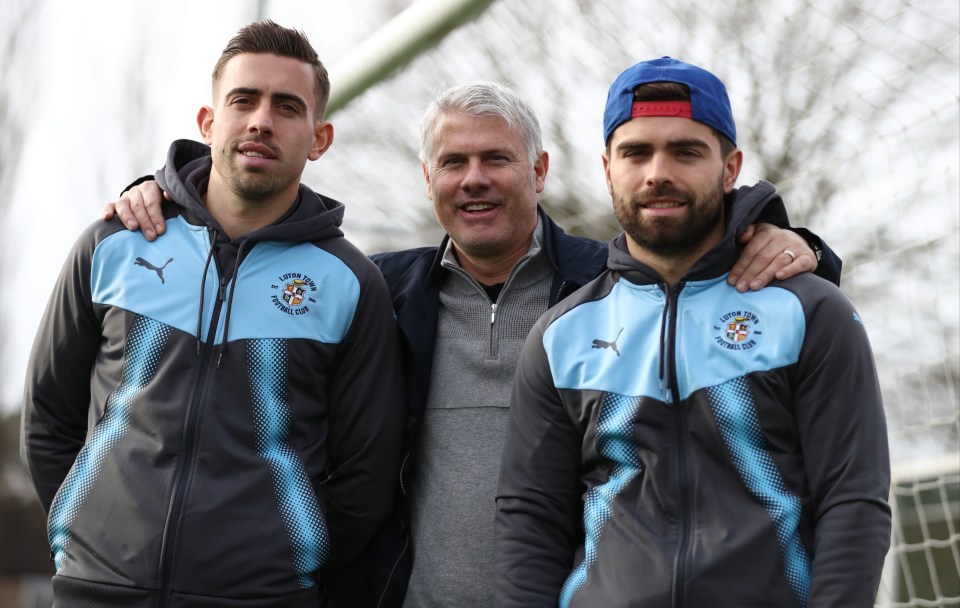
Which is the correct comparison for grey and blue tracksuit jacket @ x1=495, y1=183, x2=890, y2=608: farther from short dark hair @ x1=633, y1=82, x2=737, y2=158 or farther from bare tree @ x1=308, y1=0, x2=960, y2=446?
bare tree @ x1=308, y1=0, x2=960, y2=446

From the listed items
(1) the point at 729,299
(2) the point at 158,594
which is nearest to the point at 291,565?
(2) the point at 158,594

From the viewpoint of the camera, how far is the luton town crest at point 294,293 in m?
2.90

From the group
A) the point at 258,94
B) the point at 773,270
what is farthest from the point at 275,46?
the point at 773,270

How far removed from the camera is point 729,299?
258 centimetres

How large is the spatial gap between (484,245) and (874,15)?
2.06 metres

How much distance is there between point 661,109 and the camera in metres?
2.64

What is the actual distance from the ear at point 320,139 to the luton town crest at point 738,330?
122 cm

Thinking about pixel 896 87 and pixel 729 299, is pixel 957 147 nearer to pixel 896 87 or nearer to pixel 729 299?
pixel 896 87

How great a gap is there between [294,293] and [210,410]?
377 mm

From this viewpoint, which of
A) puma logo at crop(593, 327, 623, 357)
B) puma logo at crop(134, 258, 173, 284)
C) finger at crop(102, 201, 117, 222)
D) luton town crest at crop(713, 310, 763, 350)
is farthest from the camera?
finger at crop(102, 201, 117, 222)

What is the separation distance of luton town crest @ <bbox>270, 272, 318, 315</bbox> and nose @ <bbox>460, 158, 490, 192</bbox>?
1.64 ft

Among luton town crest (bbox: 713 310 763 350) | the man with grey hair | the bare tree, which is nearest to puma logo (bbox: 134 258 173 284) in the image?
the man with grey hair

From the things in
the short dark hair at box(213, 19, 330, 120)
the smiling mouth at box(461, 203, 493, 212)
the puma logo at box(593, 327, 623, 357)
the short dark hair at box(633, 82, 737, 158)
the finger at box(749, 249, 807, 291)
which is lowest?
the puma logo at box(593, 327, 623, 357)

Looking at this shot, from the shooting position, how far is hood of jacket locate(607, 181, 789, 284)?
2594 millimetres
